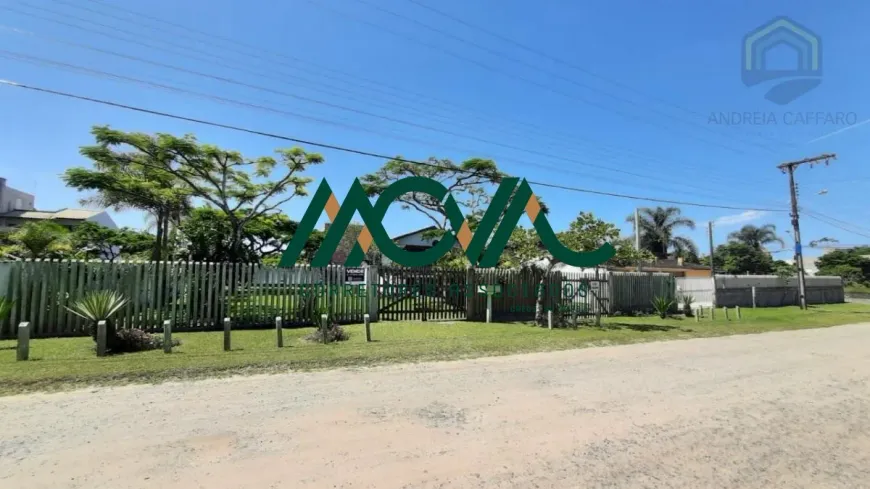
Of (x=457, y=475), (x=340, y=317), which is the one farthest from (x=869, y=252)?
(x=457, y=475)

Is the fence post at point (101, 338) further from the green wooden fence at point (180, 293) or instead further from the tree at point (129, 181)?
the tree at point (129, 181)

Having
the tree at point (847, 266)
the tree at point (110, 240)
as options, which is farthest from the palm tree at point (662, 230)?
the tree at point (110, 240)

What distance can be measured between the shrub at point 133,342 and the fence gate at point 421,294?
6766mm

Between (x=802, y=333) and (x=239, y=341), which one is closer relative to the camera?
(x=239, y=341)

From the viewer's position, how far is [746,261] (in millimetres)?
55188

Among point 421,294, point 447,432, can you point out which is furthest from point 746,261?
point 447,432

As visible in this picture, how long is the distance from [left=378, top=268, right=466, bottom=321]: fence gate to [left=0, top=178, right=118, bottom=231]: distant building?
4845 cm

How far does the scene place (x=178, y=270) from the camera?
1109 centimetres

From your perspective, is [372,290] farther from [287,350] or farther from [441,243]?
[287,350]

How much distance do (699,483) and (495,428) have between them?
6.04 feet

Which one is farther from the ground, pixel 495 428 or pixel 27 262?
pixel 27 262

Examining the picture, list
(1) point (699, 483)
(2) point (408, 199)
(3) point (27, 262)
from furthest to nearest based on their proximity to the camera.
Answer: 1. (2) point (408, 199)
2. (3) point (27, 262)
3. (1) point (699, 483)

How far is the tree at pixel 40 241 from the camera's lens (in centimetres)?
1316

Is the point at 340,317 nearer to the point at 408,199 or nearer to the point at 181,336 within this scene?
the point at 181,336
